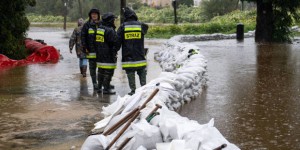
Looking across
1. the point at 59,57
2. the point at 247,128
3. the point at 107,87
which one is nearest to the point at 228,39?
the point at 59,57

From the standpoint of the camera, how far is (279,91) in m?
10.6

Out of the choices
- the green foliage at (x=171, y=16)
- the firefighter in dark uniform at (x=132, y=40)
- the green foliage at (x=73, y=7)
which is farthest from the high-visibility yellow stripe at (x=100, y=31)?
the green foliage at (x=73, y=7)

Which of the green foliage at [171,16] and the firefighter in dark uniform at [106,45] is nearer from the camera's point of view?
the firefighter in dark uniform at [106,45]

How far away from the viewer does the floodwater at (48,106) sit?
6844 millimetres

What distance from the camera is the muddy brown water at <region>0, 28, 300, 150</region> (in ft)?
22.6

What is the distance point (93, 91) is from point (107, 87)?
532mm

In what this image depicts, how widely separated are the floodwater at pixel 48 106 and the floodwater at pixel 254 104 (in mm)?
1625

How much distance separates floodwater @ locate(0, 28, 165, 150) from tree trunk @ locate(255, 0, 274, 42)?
13087 mm

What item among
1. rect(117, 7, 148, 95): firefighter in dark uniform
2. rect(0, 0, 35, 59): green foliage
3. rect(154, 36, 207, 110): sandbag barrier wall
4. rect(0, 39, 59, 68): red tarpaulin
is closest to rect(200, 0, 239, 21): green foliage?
rect(0, 39, 59, 68): red tarpaulin

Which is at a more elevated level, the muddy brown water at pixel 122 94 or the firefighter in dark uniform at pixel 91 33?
the firefighter in dark uniform at pixel 91 33

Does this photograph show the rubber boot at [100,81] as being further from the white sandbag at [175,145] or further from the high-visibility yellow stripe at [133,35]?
the white sandbag at [175,145]

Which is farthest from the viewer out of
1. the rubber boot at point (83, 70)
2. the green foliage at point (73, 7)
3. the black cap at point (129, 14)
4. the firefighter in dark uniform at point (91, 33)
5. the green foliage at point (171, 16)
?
the green foliage at point (73, 7)

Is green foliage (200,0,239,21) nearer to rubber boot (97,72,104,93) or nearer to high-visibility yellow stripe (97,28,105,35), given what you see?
rubber boot (97,72,104,93)

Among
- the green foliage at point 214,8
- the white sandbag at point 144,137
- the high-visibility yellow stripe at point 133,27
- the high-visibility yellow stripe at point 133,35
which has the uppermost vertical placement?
the green foliage at point 214,8
